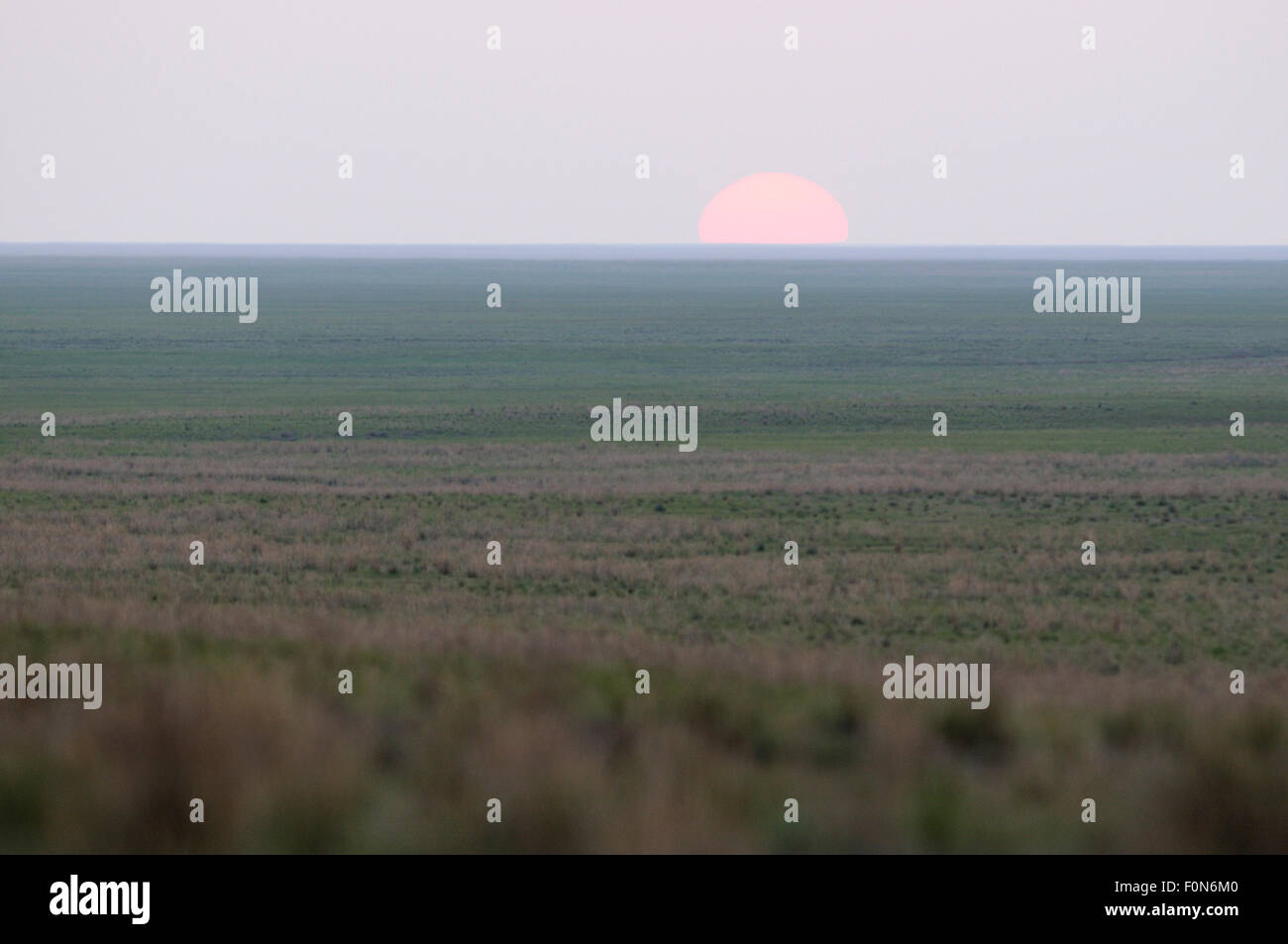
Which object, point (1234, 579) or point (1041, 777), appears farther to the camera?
point (1234, 579)

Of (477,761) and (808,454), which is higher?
(808,454)

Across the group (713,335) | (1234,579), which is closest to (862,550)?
(1234,579)

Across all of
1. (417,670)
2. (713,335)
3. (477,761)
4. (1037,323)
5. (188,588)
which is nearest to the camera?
(477,761)
